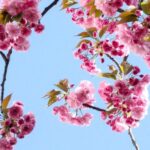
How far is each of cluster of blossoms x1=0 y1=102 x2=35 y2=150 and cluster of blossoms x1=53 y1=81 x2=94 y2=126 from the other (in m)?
0.79

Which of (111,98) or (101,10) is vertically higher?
(101,10)

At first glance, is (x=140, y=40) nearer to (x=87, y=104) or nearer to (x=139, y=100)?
(x=139, y=100)

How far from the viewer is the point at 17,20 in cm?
587

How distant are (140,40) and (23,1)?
57.9 inches

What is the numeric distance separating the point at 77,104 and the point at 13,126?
3.38 ft

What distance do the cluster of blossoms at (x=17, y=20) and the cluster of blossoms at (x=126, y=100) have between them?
1.15 meters

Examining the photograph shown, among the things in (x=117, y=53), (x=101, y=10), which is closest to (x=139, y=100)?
(x=117, y=53)

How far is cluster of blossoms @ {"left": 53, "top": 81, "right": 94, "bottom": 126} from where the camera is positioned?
6.83 metres

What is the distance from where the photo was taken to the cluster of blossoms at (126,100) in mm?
6070

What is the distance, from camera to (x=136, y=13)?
5.15 meters

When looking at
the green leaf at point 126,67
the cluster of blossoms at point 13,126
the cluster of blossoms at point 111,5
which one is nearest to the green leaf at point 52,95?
the cluster of blossoms at point 13,126

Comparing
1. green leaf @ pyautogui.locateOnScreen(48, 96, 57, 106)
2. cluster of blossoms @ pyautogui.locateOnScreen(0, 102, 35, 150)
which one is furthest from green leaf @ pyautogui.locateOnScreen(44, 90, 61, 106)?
cluster of blossoms @ pyautogui.locateOnScreen(0, 102, 35, 150)

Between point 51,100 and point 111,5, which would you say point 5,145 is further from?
point 111,5

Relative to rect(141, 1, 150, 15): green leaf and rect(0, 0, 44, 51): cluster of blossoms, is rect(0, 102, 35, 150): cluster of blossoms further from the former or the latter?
rect(141, 1, 150, 15): green leaf
